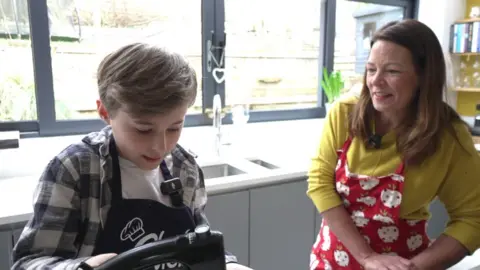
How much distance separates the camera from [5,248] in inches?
49.0

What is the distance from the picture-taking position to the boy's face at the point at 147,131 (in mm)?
711

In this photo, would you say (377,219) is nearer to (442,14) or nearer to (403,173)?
(403,173)

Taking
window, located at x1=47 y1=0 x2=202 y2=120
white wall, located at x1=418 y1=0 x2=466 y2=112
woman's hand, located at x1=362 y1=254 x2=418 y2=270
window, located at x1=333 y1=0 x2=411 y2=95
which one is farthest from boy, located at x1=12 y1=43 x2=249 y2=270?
white wall, located at x1=418 y1=0 x2=466 y2=112

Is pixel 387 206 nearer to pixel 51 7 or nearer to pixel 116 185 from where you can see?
pixel 116 185

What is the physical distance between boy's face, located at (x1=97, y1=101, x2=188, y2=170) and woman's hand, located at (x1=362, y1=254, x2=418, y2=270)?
0.74 metres

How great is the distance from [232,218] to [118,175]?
93 centimetres

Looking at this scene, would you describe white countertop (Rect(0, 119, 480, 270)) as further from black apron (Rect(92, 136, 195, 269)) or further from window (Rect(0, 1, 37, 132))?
black apron (Rect(92, 136, 195, 269))

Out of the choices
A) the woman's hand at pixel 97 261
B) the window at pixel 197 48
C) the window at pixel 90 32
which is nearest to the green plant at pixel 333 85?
the window at pixel 197 48

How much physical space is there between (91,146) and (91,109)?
4.66 feet

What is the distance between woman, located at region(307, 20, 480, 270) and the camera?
1.15 m

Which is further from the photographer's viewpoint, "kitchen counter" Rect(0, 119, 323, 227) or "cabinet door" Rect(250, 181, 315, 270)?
"cabinet door" Rect(250, 181, 315, 270)

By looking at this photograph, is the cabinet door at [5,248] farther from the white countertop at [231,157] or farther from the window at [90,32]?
the window at [90,32]

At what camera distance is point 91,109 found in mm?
2074

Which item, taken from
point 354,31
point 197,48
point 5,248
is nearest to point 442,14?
point 354,31
